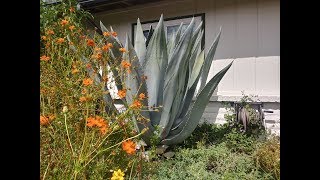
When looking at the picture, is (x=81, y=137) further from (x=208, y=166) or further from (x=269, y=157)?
(x=269, y=157)

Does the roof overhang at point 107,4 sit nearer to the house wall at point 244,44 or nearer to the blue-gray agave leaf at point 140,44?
the house wall at point 244,44

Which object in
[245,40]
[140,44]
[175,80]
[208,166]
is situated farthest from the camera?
[245,40]

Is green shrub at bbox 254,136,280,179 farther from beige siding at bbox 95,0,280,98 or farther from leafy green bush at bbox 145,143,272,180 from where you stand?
beige siding at bbox 95,0,280,98

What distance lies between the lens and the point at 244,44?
4824 millimetres

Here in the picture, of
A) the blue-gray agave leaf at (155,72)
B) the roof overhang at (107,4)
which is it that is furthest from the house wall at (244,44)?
the blue-gray agave leaf at (155,72)

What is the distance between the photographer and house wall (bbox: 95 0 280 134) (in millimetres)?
4645

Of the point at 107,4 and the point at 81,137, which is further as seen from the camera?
the point at 107,4

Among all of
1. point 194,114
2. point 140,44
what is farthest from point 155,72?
point 194,114

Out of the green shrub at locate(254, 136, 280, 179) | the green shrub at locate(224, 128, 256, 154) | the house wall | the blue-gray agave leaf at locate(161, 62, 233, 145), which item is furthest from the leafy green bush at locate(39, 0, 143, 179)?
the house wall

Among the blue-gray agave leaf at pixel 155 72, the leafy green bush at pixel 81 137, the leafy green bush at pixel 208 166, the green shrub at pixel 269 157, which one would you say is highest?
the blue-gray agave leaf at pixel 155 72

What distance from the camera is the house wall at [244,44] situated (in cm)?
464
